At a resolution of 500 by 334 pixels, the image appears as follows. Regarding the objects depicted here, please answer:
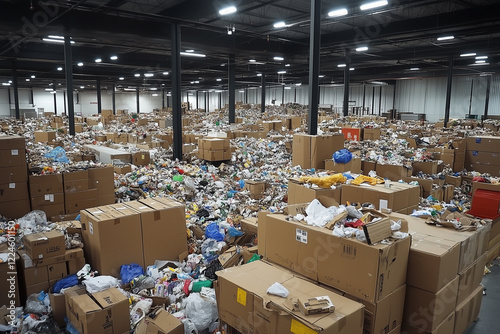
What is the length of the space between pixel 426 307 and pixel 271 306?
4.33ft

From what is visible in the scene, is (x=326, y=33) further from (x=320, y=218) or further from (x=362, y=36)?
(x=320, y=218)

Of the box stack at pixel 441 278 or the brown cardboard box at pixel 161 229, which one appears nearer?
the box stack at pixel 441 278

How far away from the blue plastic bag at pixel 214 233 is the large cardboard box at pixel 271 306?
1.81 metres

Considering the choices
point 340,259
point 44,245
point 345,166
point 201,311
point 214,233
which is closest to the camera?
point 340,259

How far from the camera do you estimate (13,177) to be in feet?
17.1

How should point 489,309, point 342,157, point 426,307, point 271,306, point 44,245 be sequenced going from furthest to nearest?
point 342,157, point 489,309, point 44,245, point 426,307, point 271,306

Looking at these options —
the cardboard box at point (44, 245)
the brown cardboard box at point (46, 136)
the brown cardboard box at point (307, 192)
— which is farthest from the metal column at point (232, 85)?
the cardboard box at point (44, 245)

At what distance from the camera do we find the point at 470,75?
24.7 metres

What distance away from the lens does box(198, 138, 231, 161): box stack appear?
984cm

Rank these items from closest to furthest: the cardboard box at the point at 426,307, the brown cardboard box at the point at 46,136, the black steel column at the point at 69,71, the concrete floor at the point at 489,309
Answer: the cardboard box at the point at 426,307 < the concrete floor at the point at 489,309 < the black steel column at the point at 69,71 < the brown cardboard box at the point at 46,136

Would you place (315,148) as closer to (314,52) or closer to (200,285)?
(314,52)

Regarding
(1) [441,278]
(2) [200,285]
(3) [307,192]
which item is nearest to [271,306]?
(1) [441,278]

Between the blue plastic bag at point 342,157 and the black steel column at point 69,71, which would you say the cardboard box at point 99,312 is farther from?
the black steel column at point 69,71

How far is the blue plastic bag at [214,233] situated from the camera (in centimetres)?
473
